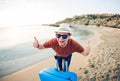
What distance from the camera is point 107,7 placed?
1844 mm

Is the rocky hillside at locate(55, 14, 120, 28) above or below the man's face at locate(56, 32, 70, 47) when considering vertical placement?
above

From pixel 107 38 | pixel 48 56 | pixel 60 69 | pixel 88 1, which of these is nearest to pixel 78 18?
pixel 88 1

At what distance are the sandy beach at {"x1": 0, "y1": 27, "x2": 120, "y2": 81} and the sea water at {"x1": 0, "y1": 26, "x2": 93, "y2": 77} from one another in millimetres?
70

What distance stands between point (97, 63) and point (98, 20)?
40 centimetres

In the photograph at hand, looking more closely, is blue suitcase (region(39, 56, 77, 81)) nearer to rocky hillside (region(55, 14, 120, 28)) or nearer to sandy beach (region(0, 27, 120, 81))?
sandy beach (region(0, 27, 120, 81))

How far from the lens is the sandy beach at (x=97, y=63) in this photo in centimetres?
171

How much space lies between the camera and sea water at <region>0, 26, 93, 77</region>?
1893 mm

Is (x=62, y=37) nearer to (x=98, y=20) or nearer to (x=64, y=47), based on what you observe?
(x=64, y=47)

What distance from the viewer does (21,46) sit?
6.55ft

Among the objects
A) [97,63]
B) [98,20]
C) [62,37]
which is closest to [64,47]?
[62,37]

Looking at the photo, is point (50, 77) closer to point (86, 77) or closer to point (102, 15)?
point (86, 77)

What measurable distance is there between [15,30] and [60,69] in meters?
0.76

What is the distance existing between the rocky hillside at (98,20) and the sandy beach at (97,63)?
5cm

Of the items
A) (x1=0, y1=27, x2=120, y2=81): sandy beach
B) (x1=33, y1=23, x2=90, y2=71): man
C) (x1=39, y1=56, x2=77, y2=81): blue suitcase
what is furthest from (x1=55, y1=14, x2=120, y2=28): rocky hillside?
(x1=39, y1=56, x2=77, y2=81): blue suitcase
